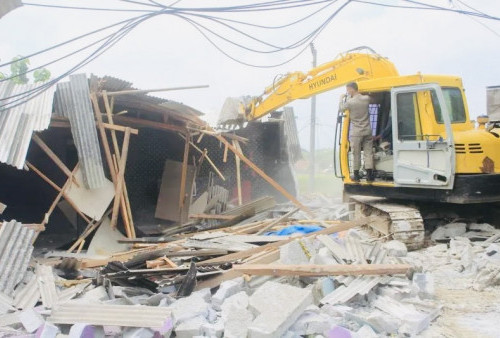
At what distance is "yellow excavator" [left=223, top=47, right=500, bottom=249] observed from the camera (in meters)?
7.08

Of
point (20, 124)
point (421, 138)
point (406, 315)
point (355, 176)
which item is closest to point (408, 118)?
point (421, 138)

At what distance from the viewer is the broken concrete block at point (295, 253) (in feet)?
18.6

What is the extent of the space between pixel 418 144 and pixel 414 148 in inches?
3.7

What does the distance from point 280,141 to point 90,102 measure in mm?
6869

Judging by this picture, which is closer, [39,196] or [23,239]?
[23,239]

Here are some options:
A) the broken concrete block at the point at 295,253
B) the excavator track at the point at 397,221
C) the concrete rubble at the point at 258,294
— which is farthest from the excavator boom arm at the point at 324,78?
the broken concrete block at the point at 295,253

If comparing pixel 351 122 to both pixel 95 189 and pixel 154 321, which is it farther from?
pixel 154 321

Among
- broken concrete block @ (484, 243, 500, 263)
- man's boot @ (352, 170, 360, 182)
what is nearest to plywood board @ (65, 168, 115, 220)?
man's boot @ (352, 170, 360, 182)

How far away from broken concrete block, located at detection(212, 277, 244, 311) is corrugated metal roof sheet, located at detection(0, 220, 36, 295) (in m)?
2.63

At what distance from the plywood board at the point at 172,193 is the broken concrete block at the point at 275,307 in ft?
22.1

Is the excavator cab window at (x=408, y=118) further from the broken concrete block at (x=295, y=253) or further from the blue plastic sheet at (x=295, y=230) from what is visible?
the broken concrete block at (x=295, y=253)

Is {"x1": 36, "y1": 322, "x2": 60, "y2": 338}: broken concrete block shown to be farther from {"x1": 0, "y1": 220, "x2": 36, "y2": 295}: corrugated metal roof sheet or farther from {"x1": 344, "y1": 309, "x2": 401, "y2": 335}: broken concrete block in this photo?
{"x1": 344, "y1": 309, "x2": 401, "y2": 335}: broken concrete block

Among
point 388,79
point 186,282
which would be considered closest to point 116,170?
point 186,282

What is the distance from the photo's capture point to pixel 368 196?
→ 9062 millimetres
